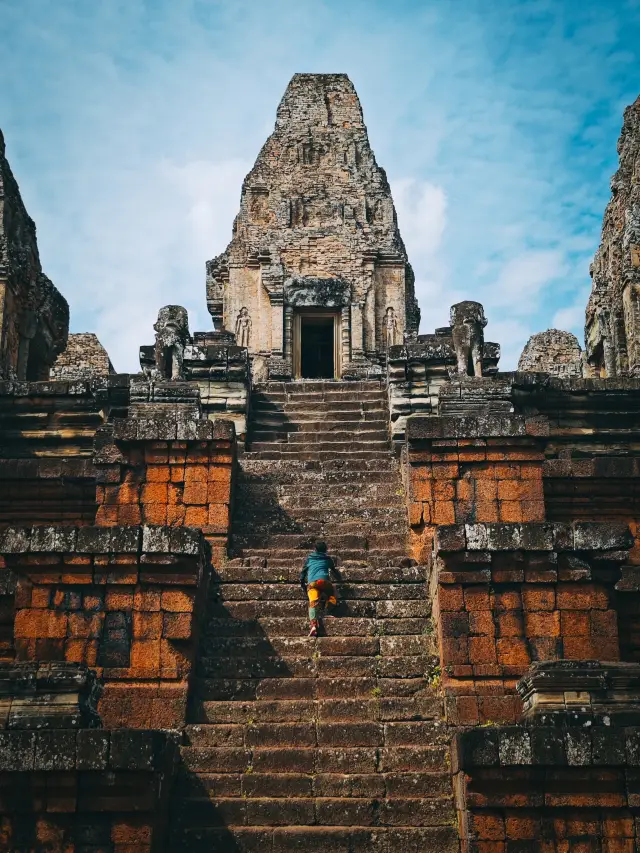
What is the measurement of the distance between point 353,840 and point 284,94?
23.7 meters

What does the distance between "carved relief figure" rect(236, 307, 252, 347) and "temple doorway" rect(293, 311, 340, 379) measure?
1.09 m

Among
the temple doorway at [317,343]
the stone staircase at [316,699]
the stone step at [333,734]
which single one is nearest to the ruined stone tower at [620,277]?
the temple doorway at [317,343]

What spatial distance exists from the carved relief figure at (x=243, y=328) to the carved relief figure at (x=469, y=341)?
9.77 metres

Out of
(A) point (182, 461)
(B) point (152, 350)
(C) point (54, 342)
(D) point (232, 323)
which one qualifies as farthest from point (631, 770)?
(D) point (232, 323)

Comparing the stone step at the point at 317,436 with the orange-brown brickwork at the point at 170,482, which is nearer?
the orange-brown brickwork at the point at 170,482

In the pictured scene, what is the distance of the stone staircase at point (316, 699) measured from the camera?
329 inches

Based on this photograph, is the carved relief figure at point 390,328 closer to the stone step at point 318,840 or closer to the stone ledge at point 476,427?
the stone ledge at point 476,427

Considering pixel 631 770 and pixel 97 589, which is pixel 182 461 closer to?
pixel 97 589

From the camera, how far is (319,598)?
10.4 metres

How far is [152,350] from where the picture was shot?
19047 millimetres

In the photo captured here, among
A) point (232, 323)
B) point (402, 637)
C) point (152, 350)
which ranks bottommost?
point (402, 637)

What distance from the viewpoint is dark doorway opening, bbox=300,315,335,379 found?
2702 centimetres

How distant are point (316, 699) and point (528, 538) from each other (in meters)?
2.15

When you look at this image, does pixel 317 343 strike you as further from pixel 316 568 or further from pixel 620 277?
pixel 316 568
